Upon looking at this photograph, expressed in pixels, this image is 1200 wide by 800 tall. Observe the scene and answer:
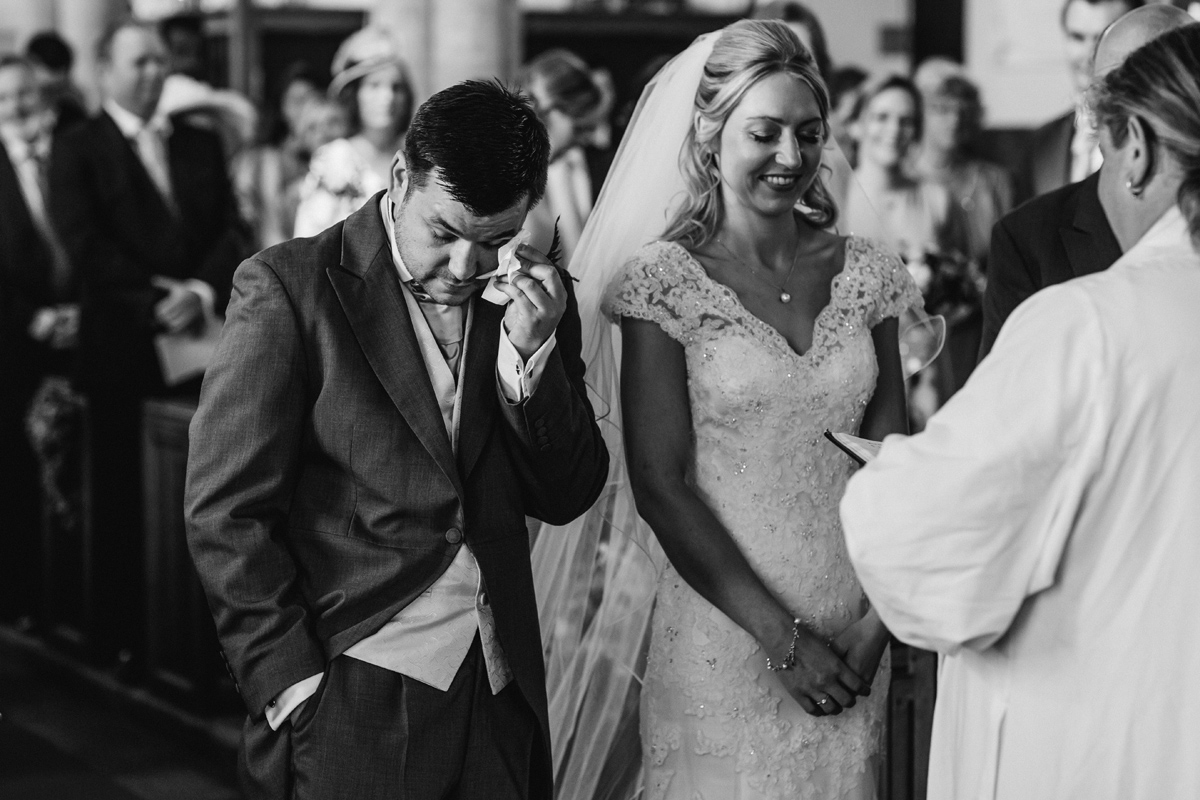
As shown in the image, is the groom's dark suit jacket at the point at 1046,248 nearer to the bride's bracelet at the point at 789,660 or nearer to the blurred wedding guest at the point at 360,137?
the bride's bracelet at the point at 789,660

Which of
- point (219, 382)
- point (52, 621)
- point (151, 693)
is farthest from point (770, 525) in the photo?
point (52, 621)

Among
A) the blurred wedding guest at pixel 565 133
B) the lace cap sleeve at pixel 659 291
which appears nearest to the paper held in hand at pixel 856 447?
the lace cap sleeve at pixel 659 291

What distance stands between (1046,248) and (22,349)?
452 cm

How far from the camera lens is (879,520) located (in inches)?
80.0

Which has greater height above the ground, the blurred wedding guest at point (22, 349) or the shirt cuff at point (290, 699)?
the shirt cuff at point (290, 699)

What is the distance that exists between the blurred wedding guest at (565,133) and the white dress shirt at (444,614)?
10.3 ft

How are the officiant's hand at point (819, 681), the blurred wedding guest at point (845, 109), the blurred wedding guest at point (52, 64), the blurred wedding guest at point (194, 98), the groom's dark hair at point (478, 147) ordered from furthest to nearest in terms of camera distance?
the blurred wedding guest at point (52, 64), the blurred wedding guest at point (194, 98), the blurred wedding guest at point (845, 109), the officiant's hand at point (819, 681), the groom's dark hair at point (478, 147)

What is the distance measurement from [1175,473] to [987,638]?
0.33 meters

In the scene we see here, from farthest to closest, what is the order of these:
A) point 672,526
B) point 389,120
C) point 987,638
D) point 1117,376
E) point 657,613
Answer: point 389,120, point 657,613, point 672,526, point 987,638, point 1117,376

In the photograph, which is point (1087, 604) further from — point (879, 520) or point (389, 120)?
point (389, 120)

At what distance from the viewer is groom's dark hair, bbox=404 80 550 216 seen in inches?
87.9

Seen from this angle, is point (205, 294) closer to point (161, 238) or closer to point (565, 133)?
point (161, 238)

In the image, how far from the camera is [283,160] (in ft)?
27.9

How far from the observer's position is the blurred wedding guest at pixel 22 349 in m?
6.21
